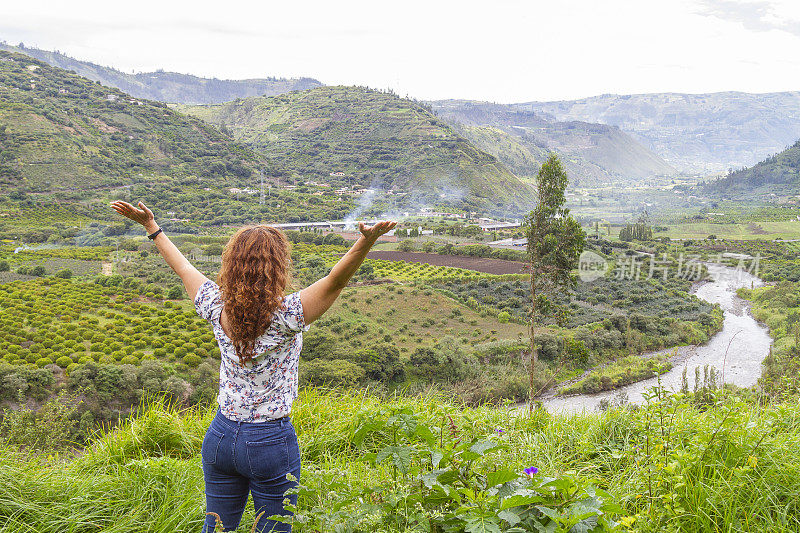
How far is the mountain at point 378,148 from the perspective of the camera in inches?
3962

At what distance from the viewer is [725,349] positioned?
822 inches

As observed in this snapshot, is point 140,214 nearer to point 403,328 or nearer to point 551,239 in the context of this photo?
point 551,239

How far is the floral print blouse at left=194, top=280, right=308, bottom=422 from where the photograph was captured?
1525mm

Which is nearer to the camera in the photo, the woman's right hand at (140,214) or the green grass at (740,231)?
the woman's right hand at (140,214)

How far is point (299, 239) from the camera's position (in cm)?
5875

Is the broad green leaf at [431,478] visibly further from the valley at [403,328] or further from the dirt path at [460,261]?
the dirt path at [460,261]

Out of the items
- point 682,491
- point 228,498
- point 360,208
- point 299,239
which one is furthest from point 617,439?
point 360,208

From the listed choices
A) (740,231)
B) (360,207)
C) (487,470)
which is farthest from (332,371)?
(740,231)

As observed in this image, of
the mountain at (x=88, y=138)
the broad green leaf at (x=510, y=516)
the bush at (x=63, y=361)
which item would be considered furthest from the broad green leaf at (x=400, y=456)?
the mountain at (x=88, y=138)

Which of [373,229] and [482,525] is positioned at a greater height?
[373,229]

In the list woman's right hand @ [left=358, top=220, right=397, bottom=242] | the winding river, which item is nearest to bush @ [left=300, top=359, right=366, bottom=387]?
the winding river

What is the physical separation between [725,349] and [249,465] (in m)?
24.4

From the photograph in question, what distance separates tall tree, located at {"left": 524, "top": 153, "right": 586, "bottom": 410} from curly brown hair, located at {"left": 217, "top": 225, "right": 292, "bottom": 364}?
10.5 metres

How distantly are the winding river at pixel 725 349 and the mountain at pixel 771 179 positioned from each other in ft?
170
